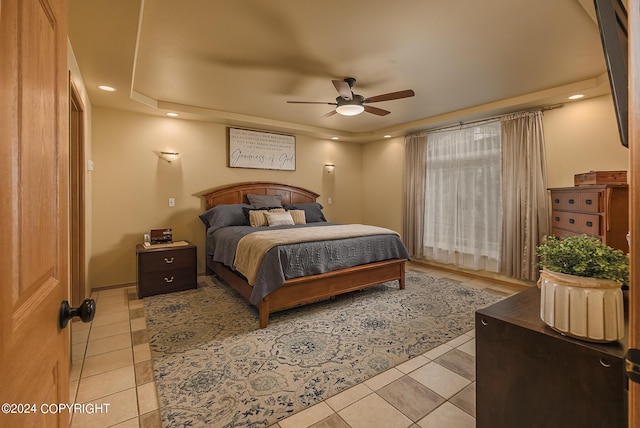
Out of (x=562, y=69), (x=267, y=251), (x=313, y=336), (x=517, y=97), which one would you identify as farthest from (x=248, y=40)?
(x=517, y=97)

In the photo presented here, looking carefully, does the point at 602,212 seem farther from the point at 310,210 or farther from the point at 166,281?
the point at 166,281

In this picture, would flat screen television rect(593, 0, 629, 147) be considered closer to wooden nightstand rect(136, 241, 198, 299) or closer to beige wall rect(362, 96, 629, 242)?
beige wall rect(362, 96, 629, 242)

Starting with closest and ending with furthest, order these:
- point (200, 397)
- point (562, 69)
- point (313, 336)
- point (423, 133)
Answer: point (200, 397) < point (313, 336) < point (562, 69) < point (423, 133)

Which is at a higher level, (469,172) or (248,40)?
(248,40)

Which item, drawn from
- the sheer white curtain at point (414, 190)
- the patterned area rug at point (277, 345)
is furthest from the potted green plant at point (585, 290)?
the sheer white curtain at point (414, 190)

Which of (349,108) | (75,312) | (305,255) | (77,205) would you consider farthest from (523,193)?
(77,205)

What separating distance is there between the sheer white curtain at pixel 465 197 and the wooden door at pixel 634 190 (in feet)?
13.5

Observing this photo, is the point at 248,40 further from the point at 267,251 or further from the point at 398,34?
the point at 267,251

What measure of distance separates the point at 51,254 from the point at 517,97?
460cm

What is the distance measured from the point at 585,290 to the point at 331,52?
2.48 metres

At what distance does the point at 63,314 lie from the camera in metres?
0.78

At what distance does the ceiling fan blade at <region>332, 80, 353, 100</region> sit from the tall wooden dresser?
8.24ft

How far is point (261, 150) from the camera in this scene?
497 cm

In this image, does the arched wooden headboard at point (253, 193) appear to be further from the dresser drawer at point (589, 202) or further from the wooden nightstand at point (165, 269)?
the dresser drawer at point (589, 202)
